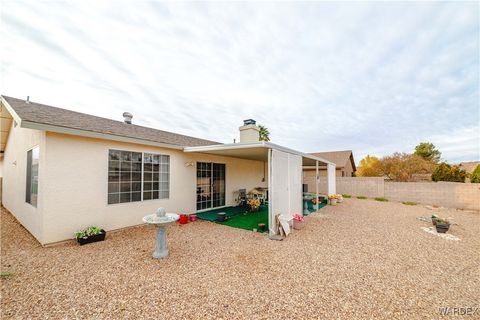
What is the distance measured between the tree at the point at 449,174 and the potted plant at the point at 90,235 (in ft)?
60.1

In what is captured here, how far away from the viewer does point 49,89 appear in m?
7.55

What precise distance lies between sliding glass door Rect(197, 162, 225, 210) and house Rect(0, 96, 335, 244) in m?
0.04

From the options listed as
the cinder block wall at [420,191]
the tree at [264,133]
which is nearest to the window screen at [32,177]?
the cinder block wall at [420,191]

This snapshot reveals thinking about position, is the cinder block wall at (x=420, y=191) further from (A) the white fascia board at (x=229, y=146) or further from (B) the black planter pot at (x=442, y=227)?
(A) the white fascia board at (x=229, y=146)

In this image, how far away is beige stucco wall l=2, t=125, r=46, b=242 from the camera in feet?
14.5

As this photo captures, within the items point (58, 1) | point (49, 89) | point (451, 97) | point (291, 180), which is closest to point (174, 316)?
point (291, 180)

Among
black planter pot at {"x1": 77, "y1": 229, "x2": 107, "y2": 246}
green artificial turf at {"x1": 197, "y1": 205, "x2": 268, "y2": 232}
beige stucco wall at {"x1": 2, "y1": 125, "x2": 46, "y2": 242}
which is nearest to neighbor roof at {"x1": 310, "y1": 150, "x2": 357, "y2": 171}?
green artificial turf at {"x1": 197, "y1": 205, "x2": 268, "y2": 232}

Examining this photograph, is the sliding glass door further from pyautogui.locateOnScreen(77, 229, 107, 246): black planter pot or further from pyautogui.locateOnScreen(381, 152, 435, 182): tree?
pyautogui.locateOnScreen(381, 152, 435, 182): tree

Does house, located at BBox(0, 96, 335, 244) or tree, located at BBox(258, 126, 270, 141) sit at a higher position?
tree, located at BBox(258, 126, 270, 141)

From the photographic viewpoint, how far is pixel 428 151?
23.1 meters

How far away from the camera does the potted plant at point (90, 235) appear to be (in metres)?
4.44

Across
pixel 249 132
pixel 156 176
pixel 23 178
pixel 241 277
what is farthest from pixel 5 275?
pixel 249 132

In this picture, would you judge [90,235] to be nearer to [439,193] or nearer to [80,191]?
[80,191]

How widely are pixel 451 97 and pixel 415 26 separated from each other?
22.0ft
